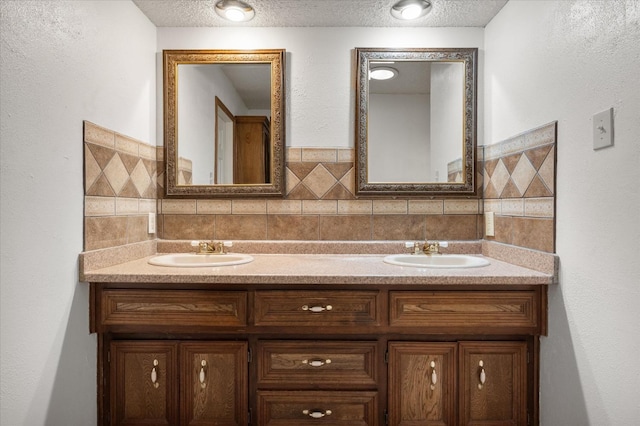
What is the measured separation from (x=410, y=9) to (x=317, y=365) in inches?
67.1

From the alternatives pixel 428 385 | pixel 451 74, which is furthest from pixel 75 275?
pixel 451 74

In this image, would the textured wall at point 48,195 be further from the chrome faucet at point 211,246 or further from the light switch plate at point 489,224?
the light switch plate at point 489,224

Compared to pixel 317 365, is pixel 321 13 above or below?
above

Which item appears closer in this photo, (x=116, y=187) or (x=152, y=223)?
(x=116, y=187)

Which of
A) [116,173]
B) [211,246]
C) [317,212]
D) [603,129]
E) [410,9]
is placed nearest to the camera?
[603,129]

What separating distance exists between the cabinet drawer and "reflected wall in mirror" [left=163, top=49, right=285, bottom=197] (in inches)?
39.1

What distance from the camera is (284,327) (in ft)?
4.70

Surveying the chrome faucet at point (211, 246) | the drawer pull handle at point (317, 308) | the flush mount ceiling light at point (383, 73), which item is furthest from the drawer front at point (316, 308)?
the flush mount ceiling light at point (383, 73)

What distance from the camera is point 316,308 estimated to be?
142cm

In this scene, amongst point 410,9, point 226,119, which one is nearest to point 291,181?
point 226,119

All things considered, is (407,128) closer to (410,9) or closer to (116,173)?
(410,9)

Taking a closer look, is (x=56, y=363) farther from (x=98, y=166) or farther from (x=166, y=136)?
(x=166, y=136)

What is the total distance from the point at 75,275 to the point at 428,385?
4.76 feet

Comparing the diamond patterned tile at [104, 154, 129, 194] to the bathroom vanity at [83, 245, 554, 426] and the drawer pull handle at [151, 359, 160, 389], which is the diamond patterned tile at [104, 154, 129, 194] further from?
the drawer pull handle at [151, 359, 160, 389]
